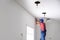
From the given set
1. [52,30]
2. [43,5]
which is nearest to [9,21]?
[43,5]

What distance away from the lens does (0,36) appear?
2.33 meters

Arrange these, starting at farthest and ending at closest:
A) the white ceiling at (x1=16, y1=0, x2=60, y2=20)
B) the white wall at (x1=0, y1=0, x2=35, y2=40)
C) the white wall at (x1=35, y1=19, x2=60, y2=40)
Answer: the white wall at (x1=35, y1=19, x2=60, y2=40), the white ceiling at (x1=16, y1=0, x2=60, y2=20), the white wall at (x1=0, y1=0, x2=35, y2=40)

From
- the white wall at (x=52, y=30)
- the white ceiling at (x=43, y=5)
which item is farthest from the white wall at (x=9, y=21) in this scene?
the white wall at (x=52, y=30)

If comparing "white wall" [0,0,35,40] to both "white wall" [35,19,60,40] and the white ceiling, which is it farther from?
"white wall" [35,19,60,40]

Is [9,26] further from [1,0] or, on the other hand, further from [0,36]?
[1,0]

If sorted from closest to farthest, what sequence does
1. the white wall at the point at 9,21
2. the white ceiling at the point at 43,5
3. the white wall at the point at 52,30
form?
the white wall at the point at 9,21
the white ceiling at the point at 43,5
the white wall at the point at 52,30

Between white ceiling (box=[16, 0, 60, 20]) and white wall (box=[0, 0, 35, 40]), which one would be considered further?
white ceiling (box=[16, 0, 60, 20])

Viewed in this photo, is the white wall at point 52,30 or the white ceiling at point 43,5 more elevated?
the white ceiling at point 43,5

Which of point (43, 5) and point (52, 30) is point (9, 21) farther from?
point (52, 30)

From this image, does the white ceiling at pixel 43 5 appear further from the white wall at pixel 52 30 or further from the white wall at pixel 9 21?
the white wall at pixel 52 30

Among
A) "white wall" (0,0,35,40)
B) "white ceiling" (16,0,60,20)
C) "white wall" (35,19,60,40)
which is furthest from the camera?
"white wall" (35,19,60,40)

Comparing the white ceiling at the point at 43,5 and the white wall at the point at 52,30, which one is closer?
the white ceiling at the point at 43,5

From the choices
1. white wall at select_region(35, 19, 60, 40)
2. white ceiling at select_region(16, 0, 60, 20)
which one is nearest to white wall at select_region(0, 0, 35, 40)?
white ceiling at select_region(16, 0, 60, 20)

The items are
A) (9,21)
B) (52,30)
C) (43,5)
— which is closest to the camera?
(9,21)
